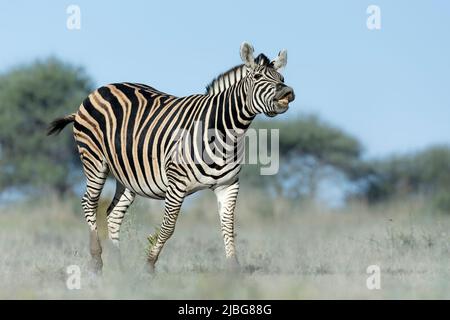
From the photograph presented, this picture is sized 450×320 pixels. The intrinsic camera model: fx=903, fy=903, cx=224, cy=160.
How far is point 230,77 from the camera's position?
1060 cm

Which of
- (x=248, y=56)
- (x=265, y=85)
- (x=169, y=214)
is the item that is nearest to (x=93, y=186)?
(x=169, y=214)

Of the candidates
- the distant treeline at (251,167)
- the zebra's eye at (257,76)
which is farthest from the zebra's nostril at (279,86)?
the distant treeline at (251,167)

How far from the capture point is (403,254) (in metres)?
12.0

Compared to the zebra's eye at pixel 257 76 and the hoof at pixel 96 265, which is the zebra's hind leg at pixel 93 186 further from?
the zebra's eye at pixel 257 76

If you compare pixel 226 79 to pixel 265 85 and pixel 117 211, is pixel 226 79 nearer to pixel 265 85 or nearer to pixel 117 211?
pixel 265 85

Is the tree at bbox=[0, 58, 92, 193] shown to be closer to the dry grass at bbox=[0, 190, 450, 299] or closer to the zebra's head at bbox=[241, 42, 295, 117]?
the dry grass at bbox=[0, 190, 450, 299]

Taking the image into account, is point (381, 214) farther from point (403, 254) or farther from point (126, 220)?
point (126, 220)

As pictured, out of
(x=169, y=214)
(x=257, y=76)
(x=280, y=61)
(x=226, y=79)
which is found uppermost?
(x=280, y=61)

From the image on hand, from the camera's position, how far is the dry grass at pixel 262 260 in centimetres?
859

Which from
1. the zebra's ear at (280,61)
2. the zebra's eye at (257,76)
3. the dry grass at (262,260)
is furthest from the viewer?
the zebra's ear at (280,61)

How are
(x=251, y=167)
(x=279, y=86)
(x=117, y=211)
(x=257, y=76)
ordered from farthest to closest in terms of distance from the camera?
(x=251, y=167) → (x=117, y=211) → (x=257, y=76) → (x=279, y=86)

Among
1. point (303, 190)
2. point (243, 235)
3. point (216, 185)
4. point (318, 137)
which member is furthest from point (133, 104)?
point (318, 137)

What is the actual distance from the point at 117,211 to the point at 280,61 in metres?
3.02

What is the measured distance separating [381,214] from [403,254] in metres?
7.16
